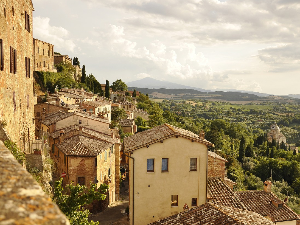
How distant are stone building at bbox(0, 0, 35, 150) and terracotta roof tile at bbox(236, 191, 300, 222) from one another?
65.2 ft

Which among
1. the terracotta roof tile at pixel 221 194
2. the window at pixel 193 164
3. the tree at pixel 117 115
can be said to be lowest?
the terracotta roof tile at pixel 221 194

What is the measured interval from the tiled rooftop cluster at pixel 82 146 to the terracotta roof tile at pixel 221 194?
10.2 meters

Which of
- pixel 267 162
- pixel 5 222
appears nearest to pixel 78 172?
pixel 5 222

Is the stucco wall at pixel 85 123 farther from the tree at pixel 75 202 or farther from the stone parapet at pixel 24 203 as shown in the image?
the stone parapet at pixel 24 203

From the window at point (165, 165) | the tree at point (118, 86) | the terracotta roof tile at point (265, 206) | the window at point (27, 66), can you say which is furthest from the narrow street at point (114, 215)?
the tree at point (118, 86)

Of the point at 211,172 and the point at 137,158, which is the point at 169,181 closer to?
the point at 137,158

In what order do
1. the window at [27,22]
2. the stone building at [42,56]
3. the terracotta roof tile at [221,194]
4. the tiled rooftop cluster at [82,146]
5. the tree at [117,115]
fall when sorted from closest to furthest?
the window at [27,22] < the terracotta roof tile at [221,194] < the tiled rooftop cluster at [82,146] < the tree at [117,115] < the stone building at [42,56]

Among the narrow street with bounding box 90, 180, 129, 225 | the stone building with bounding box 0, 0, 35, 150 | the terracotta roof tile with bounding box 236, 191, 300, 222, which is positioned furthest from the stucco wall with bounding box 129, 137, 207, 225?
the terracotta roof tile with bounding box 236, 191, 300, 222

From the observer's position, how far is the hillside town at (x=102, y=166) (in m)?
3.93

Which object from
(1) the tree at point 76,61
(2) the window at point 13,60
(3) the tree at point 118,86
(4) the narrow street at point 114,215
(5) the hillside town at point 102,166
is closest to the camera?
(5) the hillside town at point 102,166

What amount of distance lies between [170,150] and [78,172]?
31.0 ft

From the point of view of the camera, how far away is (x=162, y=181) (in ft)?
65.2

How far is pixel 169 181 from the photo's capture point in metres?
19.9

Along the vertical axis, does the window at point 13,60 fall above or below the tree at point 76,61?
below
